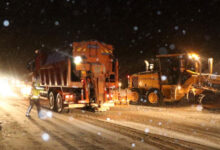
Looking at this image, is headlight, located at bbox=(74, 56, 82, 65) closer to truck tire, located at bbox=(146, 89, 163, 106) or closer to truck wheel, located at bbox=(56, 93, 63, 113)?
truck wheel, located at bbox=(56, 93, 63, 113)

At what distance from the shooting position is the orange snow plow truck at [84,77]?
508 inches

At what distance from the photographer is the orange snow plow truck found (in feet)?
42.4

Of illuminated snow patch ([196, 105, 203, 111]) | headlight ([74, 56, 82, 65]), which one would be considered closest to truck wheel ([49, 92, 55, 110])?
headlight ([74, 56, 82, 65])

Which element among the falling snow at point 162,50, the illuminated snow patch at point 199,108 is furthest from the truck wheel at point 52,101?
the falling snow at point 162,50

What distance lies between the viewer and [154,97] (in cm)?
1716

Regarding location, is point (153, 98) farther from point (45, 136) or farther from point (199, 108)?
point (45, 136)

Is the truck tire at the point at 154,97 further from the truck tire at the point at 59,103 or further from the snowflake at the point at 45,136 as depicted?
the snowflake at the point at 45,136

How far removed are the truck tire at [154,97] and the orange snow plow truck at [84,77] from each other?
12.8 ft

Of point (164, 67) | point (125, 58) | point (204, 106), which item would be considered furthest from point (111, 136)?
point (125, 58)

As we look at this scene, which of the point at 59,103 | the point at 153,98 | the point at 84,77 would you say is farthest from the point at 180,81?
the point at 59,103

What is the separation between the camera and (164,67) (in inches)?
658

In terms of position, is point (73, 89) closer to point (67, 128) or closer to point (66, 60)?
point (66, 60)

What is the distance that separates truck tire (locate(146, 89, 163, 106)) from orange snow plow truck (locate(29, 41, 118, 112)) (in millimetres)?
3915

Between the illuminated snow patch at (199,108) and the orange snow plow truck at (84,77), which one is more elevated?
the orange snow plow truck at (84,77)
